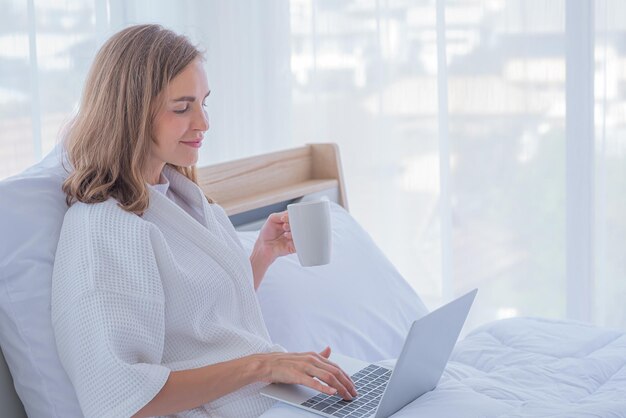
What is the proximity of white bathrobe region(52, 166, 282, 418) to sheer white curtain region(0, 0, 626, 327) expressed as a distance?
1062 millimetres

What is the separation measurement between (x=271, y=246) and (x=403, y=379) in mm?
539

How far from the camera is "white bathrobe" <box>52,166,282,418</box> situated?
1288 millimetres

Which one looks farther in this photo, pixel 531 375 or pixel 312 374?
pixel 531 375

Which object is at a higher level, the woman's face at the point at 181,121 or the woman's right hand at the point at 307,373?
the woman's face at the point at 181,121

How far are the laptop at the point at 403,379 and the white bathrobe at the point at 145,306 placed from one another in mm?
97

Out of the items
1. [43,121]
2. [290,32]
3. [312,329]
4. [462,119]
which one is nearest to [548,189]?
[462,119]

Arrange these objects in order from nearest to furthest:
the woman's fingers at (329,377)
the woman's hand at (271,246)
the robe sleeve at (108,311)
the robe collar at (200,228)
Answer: the robe sleeve at (108,311) < the woman's fingers at (329,377) < the robe collar at (200,228) < the woman's hand at (271,246)

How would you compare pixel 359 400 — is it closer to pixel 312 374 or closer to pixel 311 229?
pixel 312 374

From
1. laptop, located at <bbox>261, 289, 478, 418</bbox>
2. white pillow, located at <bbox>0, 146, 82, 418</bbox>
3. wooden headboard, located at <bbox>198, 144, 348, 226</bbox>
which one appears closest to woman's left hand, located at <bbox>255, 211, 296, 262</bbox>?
wooden headboard, located at <bbox>198, 144, 348, 226</bbox>

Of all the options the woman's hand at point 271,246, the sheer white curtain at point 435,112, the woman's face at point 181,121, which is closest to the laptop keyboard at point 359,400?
the woman's hand at point 271,246

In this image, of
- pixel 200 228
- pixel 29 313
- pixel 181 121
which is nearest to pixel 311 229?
pixel 200 228

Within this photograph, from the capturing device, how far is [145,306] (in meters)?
1.34

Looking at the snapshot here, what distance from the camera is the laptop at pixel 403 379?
1.33m

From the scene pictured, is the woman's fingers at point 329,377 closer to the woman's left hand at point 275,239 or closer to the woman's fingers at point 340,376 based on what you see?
the woman's fingers at point 340,376
